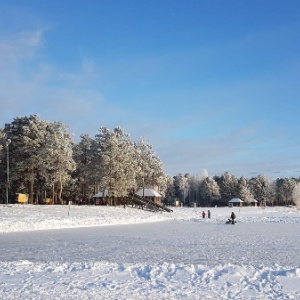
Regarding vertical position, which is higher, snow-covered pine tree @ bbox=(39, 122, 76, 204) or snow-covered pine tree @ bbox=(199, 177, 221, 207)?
snow-covered pine tree @ bbox=(39, 122, 76, 204)

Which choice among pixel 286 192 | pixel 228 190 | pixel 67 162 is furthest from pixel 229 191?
pixel 67 162

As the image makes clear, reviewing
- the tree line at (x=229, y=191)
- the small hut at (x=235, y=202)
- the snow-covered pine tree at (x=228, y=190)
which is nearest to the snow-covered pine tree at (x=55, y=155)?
the small hut at (x=235, y=202)

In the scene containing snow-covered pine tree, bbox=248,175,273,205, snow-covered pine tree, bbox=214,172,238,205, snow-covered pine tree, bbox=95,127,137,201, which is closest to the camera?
snow-covered pine tree, bbox=95,127,137,201

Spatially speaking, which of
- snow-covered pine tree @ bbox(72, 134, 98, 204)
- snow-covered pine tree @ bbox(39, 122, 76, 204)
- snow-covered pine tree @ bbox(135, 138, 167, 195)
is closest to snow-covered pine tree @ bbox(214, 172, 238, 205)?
snow-covered pine tree @ bbox(135, 138, 167, 195)

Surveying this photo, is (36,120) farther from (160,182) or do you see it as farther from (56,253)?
(56,253)

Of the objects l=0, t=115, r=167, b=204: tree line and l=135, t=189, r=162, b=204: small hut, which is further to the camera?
l=135, t=189, r=162, b=204: small hut

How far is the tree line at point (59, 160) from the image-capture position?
194ft

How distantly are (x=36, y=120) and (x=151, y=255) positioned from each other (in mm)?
49801

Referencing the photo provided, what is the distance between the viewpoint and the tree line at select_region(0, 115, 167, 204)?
5922 cm

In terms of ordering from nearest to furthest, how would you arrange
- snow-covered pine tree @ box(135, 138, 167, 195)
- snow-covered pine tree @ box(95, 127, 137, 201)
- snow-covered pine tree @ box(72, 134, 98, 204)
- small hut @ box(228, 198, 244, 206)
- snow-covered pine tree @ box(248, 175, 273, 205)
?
1. snow-covered pine tree @ box(95, 127, 137, 201)
2. snow-covered pine tree @ box(72, 134, 98, 204)
3. snow-covered pine tree @ box(135, 138, 167, 195)
4. small hut @ box(228, 198, 244, 206)
5. snow-covered pine tree @ box(248, 175, 273, 205)

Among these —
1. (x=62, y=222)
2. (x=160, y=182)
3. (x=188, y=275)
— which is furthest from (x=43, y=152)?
(x=188, y=275)

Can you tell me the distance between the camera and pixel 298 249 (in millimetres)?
19516

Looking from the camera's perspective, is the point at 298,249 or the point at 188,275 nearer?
the point at 188,275

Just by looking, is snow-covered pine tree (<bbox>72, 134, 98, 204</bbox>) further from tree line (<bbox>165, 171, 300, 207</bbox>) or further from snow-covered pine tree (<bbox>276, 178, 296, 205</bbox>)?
snow-covered pine tree (<bbox>276, 178, 296, 205</bbox>)
